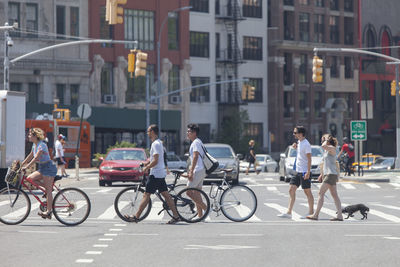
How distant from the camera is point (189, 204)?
61.0 feet

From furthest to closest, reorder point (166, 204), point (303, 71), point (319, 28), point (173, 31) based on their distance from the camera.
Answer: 1. point (319, 28)
2. point (303, 71)
3. point (173, 31)
4. point (166, 204)

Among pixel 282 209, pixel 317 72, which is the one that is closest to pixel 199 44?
pixel 317 72

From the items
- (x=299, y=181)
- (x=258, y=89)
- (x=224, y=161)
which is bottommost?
(x=224, y=161)

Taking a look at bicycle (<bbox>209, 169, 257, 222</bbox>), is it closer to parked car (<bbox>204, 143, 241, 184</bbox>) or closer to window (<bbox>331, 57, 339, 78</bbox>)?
parked car (<bbox>204, 143, 241, 184</bbox>)

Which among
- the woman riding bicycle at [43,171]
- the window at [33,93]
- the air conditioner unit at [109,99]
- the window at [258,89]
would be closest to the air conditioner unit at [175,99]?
the air conditioner unit at [109,99]

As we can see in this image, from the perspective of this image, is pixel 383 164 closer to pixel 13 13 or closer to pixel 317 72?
pixel 317 72

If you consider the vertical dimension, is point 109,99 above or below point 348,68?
below

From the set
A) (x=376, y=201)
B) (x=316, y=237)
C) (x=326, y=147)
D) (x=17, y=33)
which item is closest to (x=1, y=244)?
(x=316, y=237)

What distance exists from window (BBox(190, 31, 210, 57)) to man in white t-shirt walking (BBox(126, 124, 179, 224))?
55.4 metres

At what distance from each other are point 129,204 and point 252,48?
60.7 metres

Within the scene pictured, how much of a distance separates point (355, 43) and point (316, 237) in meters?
71.6

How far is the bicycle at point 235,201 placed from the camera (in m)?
18.7

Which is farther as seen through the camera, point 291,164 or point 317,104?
point 317,104

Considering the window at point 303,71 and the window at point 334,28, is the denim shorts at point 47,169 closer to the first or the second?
the window at point 303,71
